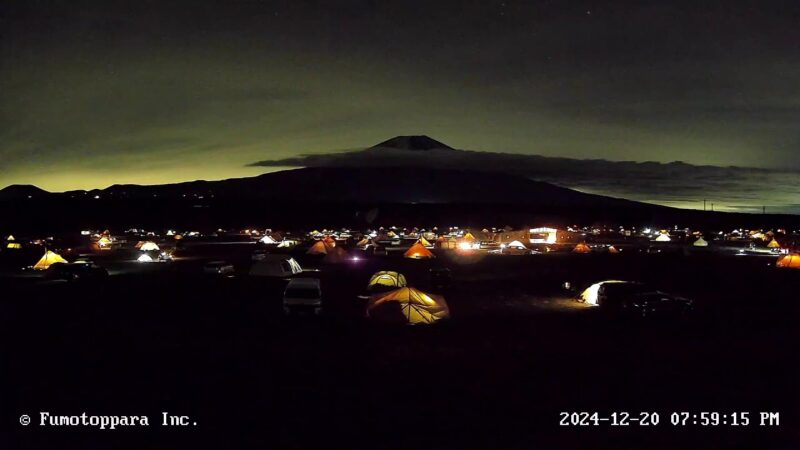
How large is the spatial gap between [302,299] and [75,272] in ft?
65.2

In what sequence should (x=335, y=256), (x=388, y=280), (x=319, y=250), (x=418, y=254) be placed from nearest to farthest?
(x=388, y=280) < (x=335, y=256) < (x=418, y=254) < (x=319, y=250)

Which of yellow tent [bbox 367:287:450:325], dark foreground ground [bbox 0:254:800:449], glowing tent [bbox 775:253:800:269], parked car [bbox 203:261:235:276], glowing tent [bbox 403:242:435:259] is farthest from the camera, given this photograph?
glowing tent [bbox 403:242:435:259]

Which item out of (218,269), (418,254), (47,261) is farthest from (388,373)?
(418,254)

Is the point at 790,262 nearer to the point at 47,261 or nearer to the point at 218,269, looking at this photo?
the point at 218,269

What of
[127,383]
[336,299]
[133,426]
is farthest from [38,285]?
[133,426]

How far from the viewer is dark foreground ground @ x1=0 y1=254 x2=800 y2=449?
31.3ft

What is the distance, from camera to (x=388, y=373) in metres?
13.5

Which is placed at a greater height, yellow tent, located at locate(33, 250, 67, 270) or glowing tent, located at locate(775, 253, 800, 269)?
yellow tent, located at locate(33, 250, 67, 270)

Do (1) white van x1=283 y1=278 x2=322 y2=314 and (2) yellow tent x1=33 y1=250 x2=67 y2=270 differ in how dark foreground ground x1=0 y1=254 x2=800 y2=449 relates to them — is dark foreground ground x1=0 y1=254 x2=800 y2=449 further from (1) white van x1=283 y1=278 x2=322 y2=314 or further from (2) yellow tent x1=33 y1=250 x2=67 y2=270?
(2) yellow tent x1=33 y1=250 x2=67 y2=270

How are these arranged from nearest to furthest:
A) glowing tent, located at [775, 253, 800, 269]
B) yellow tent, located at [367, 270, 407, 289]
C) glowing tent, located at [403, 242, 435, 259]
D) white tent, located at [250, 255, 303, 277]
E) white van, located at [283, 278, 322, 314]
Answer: white van, located at [283, 278, 322, 314], yellow tent, located at [367, 270, 407, 289], white tent, located at [250, 255, 303, 277], glowing tent, located at [775, 253, 800, 269], glowing tent, located at [403, 242, 435, 259]

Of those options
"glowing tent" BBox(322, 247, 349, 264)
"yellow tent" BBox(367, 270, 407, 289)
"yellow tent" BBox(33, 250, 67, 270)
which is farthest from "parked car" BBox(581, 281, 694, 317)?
"yellow tent" BBox(33, 250, 67, 270)

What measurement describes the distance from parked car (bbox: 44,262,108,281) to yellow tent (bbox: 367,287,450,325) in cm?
2116

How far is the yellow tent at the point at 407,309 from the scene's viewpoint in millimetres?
20344

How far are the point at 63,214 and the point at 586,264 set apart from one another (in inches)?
6662
